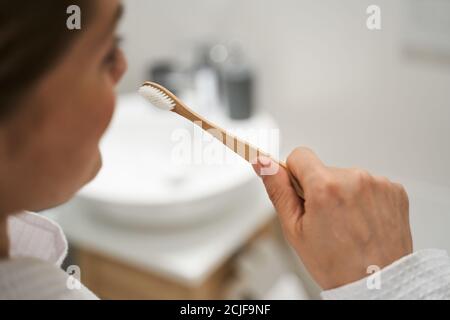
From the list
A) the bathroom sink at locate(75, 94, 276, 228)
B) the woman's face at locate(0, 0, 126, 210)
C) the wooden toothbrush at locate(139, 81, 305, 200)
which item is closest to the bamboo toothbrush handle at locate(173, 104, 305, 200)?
the wooden toothbrush at locate(139, 81, 305, 200)

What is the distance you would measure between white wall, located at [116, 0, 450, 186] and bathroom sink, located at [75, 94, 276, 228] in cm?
10

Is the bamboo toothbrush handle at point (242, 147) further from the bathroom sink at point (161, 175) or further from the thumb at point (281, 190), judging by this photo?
the bathroom sink at point (161, 175)

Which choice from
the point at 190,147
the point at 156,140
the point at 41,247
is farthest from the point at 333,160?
the point at 41,247

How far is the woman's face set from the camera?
1.21 ft

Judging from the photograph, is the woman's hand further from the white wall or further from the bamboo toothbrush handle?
the white wall

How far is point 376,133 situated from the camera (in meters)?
1.10

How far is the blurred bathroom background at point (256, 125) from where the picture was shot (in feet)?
3.34

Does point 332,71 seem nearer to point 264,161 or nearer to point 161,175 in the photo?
point 161,175

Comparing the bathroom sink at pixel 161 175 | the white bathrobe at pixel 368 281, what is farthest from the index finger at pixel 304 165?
the bathroom sink at pixel 161 175

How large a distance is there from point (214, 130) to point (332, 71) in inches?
29.1

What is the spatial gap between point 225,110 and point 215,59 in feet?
0.43

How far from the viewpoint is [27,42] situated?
34 centimetres

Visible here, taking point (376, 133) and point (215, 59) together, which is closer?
point (376, 133)

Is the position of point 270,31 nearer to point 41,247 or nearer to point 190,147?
point 190,147
